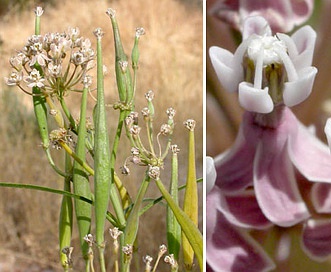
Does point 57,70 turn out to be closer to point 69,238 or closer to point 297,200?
point 69,238

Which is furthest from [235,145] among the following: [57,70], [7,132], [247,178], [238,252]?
[7,132]

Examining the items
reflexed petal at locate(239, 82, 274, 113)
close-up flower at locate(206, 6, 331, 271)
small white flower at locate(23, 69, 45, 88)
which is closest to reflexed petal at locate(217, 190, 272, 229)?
close-up flower at locate(206, 6, 331, 271)

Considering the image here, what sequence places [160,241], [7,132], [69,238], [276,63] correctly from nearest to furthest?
[276,63], [69,238], [160,241], [7,132]

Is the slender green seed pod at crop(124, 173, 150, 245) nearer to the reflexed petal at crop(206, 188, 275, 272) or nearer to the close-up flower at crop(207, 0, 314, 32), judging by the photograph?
the reflexed petal at crop(206, 188, 275, 272)

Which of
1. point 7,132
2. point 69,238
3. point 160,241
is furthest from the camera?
point 7,132

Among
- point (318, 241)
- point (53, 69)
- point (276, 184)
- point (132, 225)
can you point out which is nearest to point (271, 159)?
point (276, 184)
